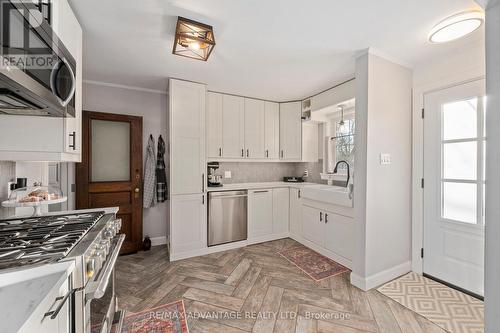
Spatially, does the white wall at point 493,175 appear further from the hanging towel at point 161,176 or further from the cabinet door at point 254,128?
the hanging towel at point 161,176

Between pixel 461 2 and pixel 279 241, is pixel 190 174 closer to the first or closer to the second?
pixel 279 241

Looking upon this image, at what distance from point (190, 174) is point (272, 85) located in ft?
5.69

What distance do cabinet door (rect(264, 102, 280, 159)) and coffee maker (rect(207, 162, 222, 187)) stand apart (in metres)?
0.92

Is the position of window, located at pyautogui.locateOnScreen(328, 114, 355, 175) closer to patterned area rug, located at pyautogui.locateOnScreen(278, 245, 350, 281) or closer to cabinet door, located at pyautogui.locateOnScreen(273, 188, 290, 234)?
cabinet door, located at pyautogui.locateOnScreen(273, 188, 290, 234)

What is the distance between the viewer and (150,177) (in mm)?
3141

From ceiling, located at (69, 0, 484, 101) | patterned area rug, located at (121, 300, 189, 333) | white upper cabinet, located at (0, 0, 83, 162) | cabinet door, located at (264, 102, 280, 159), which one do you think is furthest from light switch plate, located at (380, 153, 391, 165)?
white upper cabinet, located at (0, 0, 83, 162)

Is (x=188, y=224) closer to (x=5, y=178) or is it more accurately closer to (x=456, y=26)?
(x=5, y=178)

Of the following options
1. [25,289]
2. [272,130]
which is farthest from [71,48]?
[272,130]

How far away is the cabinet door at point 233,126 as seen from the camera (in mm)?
Result: 3344

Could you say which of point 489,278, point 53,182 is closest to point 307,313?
point 489,278

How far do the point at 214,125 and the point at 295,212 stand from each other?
6.40ft

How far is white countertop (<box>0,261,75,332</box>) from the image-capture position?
1.89 feet

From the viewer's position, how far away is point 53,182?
2551mm

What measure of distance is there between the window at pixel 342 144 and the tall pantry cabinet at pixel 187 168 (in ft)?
7.00
